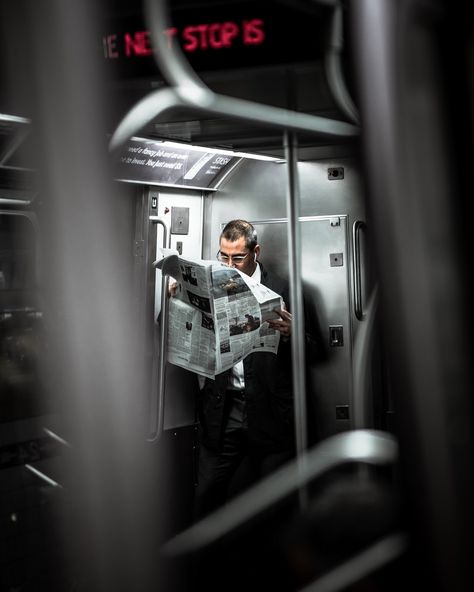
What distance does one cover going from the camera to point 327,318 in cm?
423

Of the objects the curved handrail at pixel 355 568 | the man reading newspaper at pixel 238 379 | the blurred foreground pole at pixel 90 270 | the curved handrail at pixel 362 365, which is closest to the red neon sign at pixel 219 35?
the blurred foreground pole at pixel 90 270

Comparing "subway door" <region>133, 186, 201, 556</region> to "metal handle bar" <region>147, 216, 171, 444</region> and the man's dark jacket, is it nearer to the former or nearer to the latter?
"metal handle bar" <region>147, 216, 171, 444</region>

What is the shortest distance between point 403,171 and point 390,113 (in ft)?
0.39

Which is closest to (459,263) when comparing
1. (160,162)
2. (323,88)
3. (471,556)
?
(471,556)

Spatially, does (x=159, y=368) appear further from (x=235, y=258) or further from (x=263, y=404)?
(x=235, y=258)

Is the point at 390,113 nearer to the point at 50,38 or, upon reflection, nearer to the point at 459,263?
the point at 459,263

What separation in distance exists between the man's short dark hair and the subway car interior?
50 centimetres

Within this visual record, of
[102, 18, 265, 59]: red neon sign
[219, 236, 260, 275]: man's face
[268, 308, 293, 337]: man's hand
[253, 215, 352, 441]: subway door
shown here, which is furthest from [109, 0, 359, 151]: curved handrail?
[253, 215, 352, 441]: subway door

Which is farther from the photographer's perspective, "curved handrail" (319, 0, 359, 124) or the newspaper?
the newspaper

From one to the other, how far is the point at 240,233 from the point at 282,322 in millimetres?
604

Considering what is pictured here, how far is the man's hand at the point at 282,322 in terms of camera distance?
12.0ft

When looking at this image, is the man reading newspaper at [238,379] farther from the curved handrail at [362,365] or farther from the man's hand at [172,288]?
the curved handrail at [362,365]

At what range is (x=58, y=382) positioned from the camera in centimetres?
296

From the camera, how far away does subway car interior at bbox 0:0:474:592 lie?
1.47 m
